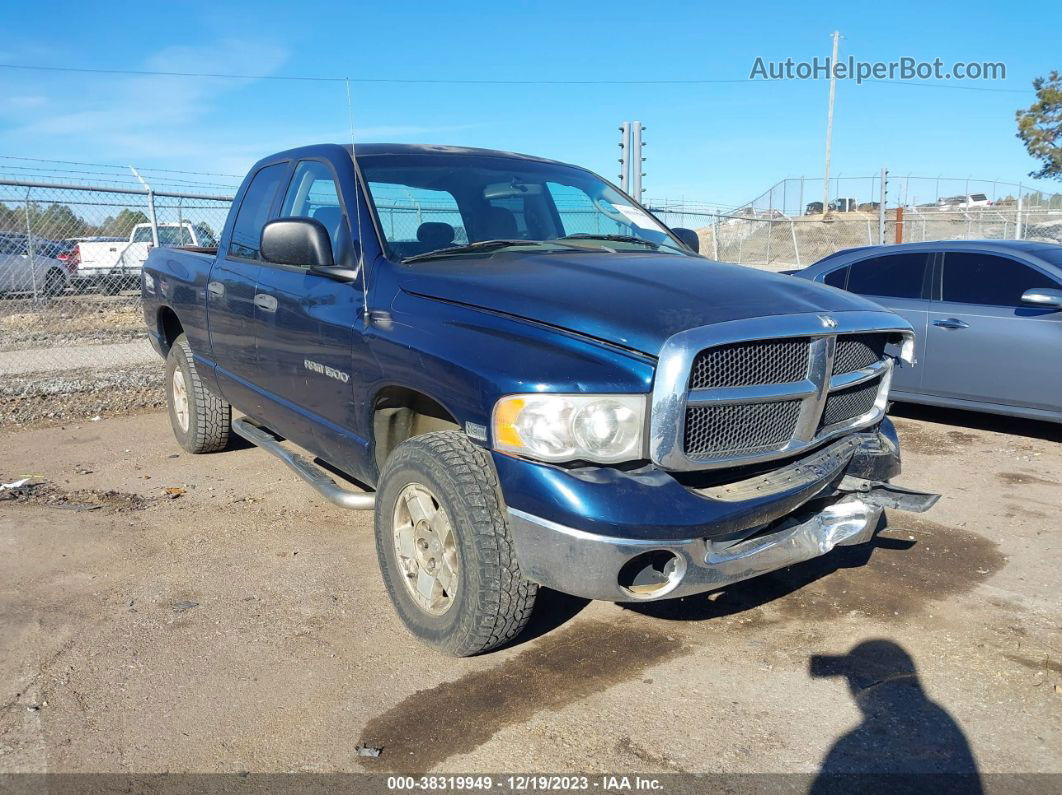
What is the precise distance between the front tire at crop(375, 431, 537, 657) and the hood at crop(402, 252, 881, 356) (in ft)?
1.82

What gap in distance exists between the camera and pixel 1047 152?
1329 inches

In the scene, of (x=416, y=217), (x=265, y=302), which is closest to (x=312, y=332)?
(x=265, y=302)

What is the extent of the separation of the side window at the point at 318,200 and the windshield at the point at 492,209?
0.67 ft

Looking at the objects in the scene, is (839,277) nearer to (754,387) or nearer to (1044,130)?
(754,387)

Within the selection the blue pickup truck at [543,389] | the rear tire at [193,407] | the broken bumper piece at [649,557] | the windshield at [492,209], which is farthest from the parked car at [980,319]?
the rear tire at [193,407]

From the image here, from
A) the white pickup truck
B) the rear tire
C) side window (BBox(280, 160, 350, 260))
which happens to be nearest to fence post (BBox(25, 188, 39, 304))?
the white pickup truck

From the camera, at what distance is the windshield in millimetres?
3863

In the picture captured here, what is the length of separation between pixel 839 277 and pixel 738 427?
17.3ft

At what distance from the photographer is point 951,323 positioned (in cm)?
672

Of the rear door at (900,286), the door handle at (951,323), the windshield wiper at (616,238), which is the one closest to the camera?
the windshield wiper at (616,238)

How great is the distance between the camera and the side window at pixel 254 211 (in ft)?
15.5

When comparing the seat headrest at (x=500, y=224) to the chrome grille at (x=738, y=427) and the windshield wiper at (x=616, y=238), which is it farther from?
the chrome grille at (x=738, y=427)

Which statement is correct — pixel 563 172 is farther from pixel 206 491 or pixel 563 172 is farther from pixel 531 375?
pixel 206 491

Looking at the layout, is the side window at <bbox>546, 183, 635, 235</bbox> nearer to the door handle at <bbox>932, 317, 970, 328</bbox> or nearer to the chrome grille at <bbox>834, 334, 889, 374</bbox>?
the chrome grille at <bbox>834, 334, 889, 374</bbox>
